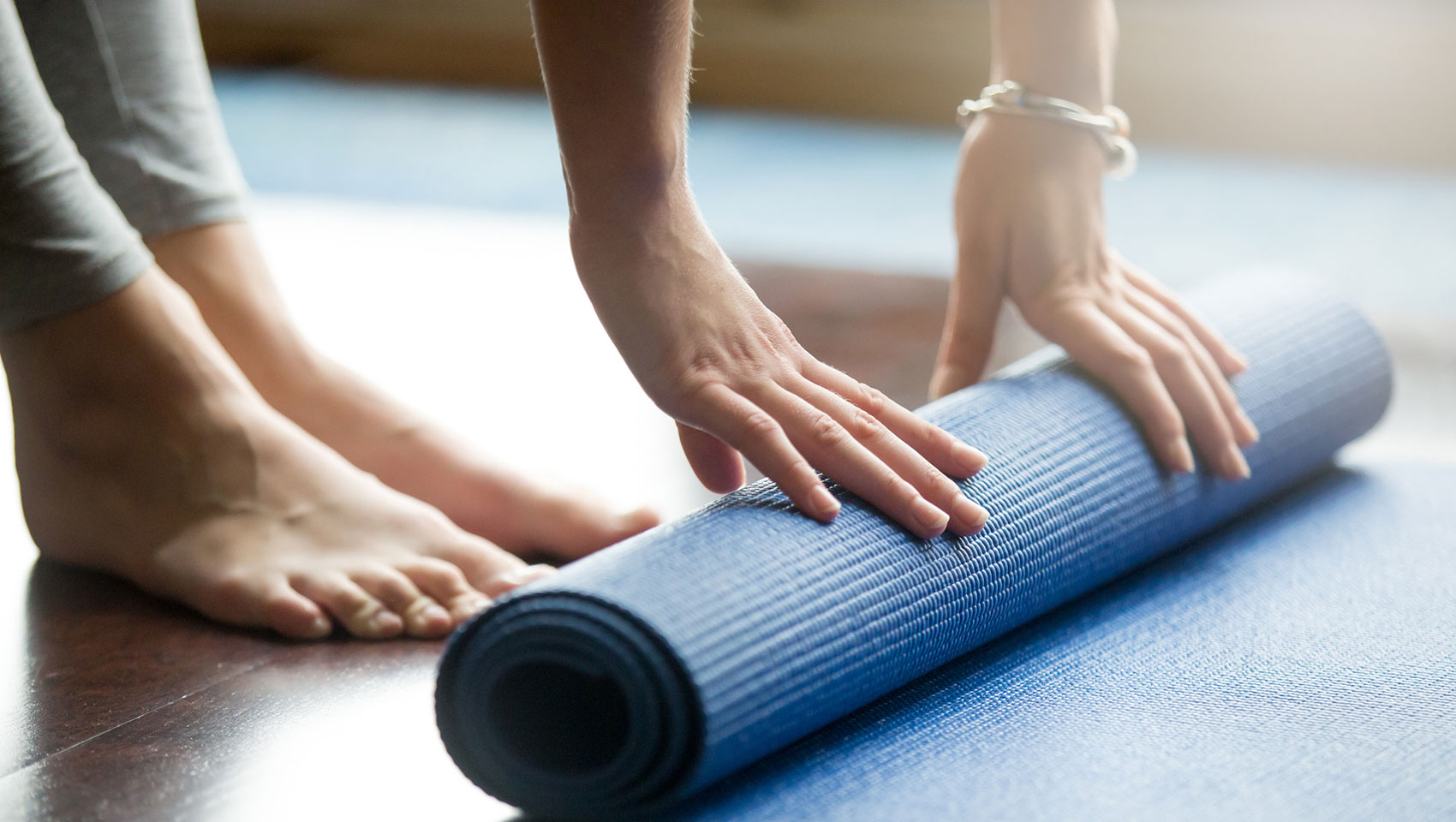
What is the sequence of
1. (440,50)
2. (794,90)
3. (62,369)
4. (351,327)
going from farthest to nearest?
(440,50) < (794,90) < (351,327) < (62,369)

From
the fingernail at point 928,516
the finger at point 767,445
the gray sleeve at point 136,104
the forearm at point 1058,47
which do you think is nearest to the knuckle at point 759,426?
the finger at point 767,445

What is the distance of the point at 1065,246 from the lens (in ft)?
4.19

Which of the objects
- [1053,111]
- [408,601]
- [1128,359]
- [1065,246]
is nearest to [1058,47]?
[1053,111]

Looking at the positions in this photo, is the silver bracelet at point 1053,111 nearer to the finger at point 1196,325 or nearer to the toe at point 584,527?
the finger at point 1196,325

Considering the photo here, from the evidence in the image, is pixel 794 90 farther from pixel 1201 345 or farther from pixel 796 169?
pixel 1201 345

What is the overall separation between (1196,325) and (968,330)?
199 millimetres

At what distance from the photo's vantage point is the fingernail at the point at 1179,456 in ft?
3.98

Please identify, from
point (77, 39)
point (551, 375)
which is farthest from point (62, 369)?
point (551, 375)

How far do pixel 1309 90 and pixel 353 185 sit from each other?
2156 mm

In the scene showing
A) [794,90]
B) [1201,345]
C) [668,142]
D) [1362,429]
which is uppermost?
[668,142]

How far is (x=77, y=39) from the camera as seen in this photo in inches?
53.8

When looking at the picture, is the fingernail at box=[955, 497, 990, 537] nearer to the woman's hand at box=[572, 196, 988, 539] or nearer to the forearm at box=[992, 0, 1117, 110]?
the woman's hand at box=[572, 196, 988, 539]

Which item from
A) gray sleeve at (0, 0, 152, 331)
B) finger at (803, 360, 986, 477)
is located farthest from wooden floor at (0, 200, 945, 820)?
finger at (803, 360, 986, 477)

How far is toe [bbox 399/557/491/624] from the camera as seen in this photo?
118cm
